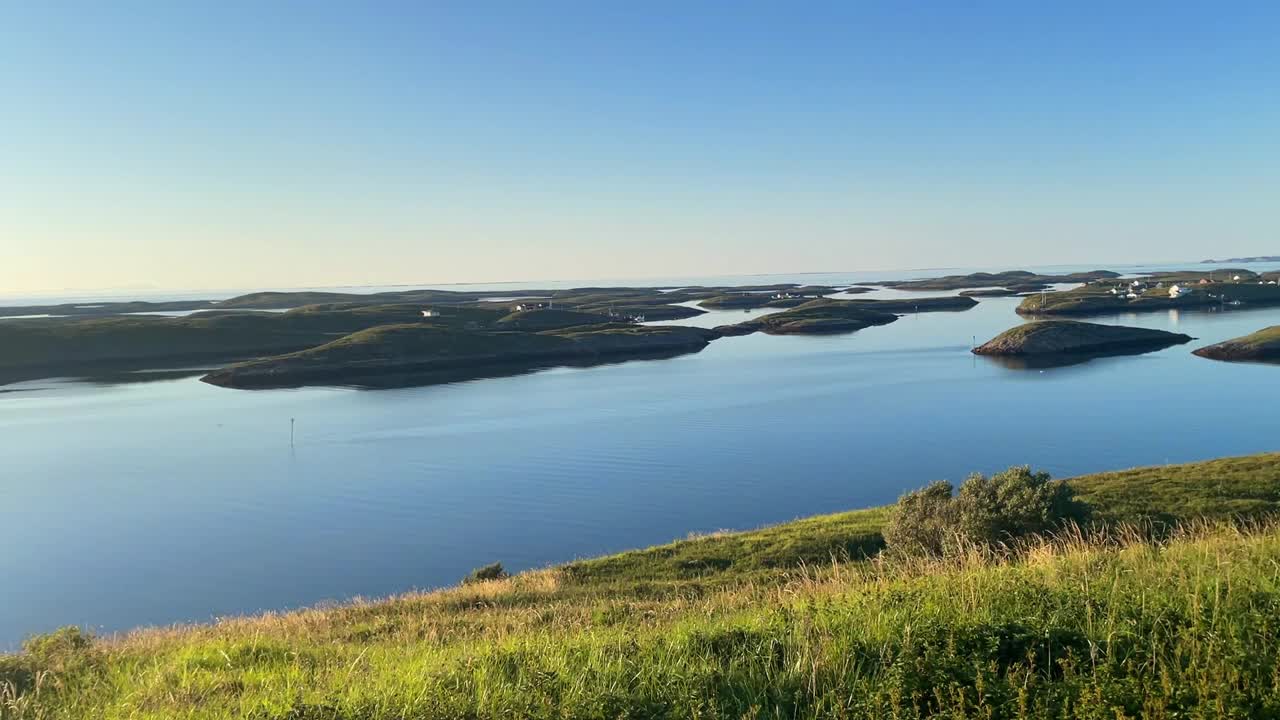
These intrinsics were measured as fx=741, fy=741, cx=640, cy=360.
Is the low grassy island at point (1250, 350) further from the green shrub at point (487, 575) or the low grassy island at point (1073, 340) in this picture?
the green shrub at point (487, 575)

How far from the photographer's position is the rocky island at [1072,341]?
12462 centimetres

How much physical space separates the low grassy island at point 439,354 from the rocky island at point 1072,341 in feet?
186

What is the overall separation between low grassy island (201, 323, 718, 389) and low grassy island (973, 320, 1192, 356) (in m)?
56.4

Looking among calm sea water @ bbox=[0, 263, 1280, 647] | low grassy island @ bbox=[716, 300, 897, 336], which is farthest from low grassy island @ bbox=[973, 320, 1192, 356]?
low grassy island @ bbox=[716, 300, 897, 336]

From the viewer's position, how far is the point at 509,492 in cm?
5181

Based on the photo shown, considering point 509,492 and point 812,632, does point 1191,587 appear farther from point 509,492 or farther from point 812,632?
point 509,492

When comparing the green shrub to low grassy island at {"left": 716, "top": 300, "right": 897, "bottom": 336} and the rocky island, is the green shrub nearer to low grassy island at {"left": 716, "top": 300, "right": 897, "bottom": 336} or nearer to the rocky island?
the rocky island

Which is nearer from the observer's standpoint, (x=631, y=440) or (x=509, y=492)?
(x=509, y=492)

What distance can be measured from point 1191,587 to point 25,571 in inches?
2002

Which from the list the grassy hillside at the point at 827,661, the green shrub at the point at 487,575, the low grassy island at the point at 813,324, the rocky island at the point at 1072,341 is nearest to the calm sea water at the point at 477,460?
the green shrub at the point at 487,575

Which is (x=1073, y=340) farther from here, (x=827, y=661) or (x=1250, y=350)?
(x=827, y=661)

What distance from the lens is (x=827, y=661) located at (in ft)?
23.7

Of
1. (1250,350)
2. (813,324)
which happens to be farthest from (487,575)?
(813,324)

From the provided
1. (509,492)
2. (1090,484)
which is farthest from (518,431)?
(1090,484)
